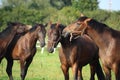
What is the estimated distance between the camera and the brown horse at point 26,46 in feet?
41.5

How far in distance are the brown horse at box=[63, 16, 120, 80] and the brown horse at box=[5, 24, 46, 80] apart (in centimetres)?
280

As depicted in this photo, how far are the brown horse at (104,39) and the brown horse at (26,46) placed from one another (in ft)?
9.17

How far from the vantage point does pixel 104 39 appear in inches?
387

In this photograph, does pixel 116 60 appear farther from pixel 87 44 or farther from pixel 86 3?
pixel 86 3

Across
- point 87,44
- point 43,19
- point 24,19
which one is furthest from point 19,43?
point 43,19

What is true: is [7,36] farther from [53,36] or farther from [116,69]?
[116,69]

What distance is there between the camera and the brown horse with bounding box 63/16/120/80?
31.4 feet

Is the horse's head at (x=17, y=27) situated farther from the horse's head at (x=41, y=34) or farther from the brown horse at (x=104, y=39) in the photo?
the brown horse at (x=104, y=39)

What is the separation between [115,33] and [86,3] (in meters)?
45.1

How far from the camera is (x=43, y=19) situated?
45.1 metres

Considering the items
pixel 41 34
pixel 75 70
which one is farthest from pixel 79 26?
pixel 41 34

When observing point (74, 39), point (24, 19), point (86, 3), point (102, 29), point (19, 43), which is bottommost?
point (86, 3)

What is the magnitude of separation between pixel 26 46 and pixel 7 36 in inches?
37.4

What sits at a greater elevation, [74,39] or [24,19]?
[74,39]
